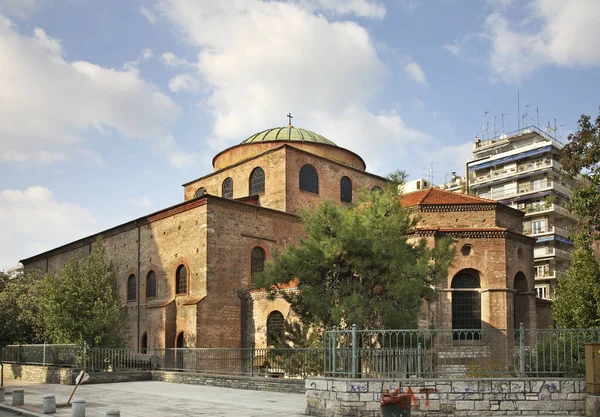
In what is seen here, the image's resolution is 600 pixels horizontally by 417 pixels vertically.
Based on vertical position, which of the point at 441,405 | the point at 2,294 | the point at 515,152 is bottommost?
the point at 441,405

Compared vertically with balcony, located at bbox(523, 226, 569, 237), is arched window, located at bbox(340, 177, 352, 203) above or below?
above

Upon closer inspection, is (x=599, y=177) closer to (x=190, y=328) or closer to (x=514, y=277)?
(x=514, y=277)

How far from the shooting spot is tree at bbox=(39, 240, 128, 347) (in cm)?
2139

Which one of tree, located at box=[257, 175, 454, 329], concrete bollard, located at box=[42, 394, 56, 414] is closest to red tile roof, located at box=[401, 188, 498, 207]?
tree, located at box=[257, 175, 454, 329]

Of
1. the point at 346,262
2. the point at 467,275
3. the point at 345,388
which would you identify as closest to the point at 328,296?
the point at 346,262

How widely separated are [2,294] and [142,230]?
6.85 meters

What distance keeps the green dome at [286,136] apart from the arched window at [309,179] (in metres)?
2.46

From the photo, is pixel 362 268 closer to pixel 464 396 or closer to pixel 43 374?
pixel 464 396

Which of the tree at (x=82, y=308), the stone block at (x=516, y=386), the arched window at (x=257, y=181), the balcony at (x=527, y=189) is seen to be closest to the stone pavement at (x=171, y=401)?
the tree at (x=82, y=308)

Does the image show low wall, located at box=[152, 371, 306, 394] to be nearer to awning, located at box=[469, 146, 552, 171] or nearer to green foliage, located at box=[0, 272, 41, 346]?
green foliage, located at box=[0, 272, 41, 346]

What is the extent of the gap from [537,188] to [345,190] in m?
24.9

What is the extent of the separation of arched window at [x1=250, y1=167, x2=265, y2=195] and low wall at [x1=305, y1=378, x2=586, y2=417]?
63.0 ft

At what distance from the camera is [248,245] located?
2531 cm

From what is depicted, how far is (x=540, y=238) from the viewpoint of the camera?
47656 mm
